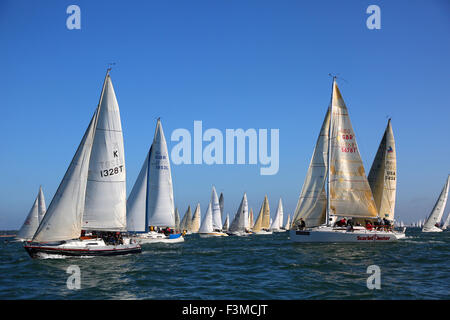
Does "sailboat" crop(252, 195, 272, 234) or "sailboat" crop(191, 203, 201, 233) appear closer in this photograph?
"sailboat" crop(252, 195, 272, 234)

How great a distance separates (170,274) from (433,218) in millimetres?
93999

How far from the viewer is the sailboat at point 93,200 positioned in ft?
89.4

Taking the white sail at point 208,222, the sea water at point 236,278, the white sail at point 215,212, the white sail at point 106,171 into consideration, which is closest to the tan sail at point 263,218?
the white sail at point 215,212

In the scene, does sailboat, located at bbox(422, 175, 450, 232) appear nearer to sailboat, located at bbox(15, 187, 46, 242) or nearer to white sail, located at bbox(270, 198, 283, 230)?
white sail, located at bbox(270, 198, 283, 230)

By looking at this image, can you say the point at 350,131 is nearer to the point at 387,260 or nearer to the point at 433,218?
the point at 387,260

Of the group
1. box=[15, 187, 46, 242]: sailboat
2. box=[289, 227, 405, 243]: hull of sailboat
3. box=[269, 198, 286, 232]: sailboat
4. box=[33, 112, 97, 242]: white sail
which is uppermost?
box=[33, 112, 97, 242]: white sail

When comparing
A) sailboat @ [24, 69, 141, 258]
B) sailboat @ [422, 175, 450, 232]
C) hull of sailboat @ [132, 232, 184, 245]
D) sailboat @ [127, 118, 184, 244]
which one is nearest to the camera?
sailboat @ [24, 69, 141, 258]

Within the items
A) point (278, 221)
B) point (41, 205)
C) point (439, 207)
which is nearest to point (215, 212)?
point (278, 221)

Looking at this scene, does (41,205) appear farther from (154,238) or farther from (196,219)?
(196,219)

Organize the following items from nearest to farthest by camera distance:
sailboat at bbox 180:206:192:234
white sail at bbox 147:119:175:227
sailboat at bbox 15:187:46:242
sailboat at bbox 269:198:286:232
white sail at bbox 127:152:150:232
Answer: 1. white sail at bbox 127:152:150:232
2. white sail at bbox 147:119:175:227
3. sailboat at bbox 15:187:46:242
4. sailboat at bbox 180:206:192:234
5. sailboat at bbox 269:198:286:232

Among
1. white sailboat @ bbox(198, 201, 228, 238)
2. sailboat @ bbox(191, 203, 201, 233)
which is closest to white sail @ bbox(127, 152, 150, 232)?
white sailboat @ bbox(198, 201, 228, 238)

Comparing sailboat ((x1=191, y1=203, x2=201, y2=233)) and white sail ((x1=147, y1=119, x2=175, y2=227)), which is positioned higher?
white sail ((x1=147, y1=119, x2=175, y2=227))

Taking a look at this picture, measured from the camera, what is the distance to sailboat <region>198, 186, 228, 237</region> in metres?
91.6
